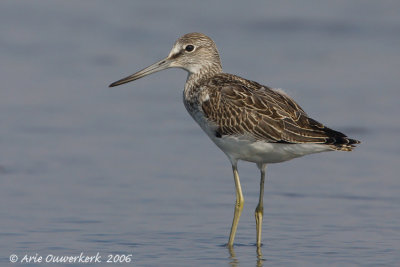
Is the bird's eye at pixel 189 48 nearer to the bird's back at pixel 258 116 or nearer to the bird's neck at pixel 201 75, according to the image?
the bird's neck at pixel 201 75

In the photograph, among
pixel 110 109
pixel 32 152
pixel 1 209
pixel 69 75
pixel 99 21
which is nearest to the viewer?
pixel 1 209

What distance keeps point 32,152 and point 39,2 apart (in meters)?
9.45

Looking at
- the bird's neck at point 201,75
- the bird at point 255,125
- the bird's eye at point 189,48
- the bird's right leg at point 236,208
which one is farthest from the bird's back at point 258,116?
the bird's eye at point 189,48

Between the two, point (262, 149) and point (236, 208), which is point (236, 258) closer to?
point (236, 208)

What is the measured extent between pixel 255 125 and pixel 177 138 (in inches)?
179

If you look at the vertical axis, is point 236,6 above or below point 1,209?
above

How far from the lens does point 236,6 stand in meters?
23.8

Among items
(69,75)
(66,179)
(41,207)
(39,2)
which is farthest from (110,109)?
(39,2)

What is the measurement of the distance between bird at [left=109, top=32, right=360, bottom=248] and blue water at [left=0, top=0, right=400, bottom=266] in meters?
0.89

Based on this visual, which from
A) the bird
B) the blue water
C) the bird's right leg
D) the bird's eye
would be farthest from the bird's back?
the blue water

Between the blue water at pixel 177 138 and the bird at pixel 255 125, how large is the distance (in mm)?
894

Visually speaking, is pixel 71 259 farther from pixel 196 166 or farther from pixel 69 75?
pixel 69 75

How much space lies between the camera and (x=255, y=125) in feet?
37.1

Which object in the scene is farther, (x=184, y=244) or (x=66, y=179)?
(x=66, y=179)
